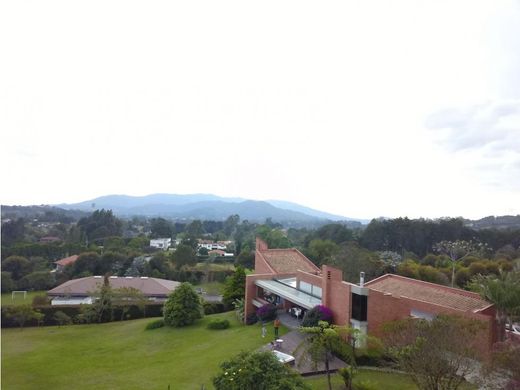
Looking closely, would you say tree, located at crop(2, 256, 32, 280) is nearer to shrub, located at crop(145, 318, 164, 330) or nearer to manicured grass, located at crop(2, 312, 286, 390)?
manicured grass, located at crop(2, 312, 286, 390)

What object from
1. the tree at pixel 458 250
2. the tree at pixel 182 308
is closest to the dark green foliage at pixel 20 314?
the tree at pixel 182 308

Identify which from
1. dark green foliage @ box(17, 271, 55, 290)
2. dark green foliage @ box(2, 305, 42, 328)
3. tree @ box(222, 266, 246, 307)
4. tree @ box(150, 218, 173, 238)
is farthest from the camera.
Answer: tree @ box(150, 218, 173, 238)

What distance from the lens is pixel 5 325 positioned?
1180 inches

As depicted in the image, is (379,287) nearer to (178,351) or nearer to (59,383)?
(178,351)

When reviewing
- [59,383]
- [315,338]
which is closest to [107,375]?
[59,383]

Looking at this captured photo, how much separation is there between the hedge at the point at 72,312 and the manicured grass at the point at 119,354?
0.94 meters

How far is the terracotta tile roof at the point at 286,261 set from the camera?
101ft

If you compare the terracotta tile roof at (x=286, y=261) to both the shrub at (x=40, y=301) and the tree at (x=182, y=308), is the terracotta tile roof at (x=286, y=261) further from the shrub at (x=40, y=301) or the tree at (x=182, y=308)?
the shrub at (x=40, y=301)

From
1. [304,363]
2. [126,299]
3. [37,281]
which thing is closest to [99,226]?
[37,281]

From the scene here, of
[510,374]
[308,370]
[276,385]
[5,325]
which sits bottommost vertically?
[5,325]

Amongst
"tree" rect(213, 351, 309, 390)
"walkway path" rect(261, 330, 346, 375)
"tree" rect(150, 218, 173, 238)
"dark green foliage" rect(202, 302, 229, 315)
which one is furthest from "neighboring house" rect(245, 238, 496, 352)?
"tree" rect(150, 218, 173, 238)

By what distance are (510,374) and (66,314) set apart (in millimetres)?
30533

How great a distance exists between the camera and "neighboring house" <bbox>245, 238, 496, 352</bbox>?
57.8 feet

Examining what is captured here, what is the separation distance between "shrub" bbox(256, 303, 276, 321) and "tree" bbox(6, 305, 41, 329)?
17.2 m
